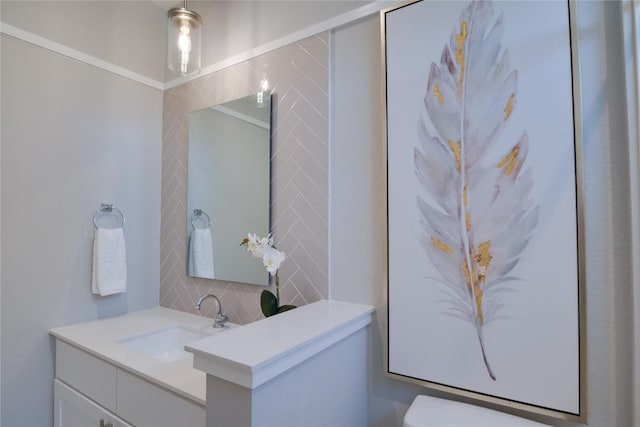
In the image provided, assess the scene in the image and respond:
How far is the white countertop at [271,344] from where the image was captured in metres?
0.73

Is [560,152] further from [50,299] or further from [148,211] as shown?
[50,299]

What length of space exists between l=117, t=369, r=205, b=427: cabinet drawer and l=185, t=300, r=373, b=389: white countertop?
272 millimetres

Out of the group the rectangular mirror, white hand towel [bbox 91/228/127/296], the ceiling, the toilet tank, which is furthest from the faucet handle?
the ceiling

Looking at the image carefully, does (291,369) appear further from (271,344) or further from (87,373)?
(87,373)

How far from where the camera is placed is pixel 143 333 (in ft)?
4.92

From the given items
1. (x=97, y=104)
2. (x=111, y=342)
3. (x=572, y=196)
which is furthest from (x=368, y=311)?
(x=97, y=104)

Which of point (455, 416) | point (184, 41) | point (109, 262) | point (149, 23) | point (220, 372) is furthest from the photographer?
point (149, 23)

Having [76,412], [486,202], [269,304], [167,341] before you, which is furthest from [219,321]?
[486,202]

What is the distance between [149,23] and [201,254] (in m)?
1.47

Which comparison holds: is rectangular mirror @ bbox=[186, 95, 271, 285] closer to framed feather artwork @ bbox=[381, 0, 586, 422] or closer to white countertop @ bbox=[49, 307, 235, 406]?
white countertop @ bbox=[49, 307, 235, 406]

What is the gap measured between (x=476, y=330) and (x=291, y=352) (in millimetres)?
619

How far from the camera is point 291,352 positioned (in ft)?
2.66

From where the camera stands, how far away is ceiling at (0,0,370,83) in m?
1.44

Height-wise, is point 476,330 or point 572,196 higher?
point 572,196
